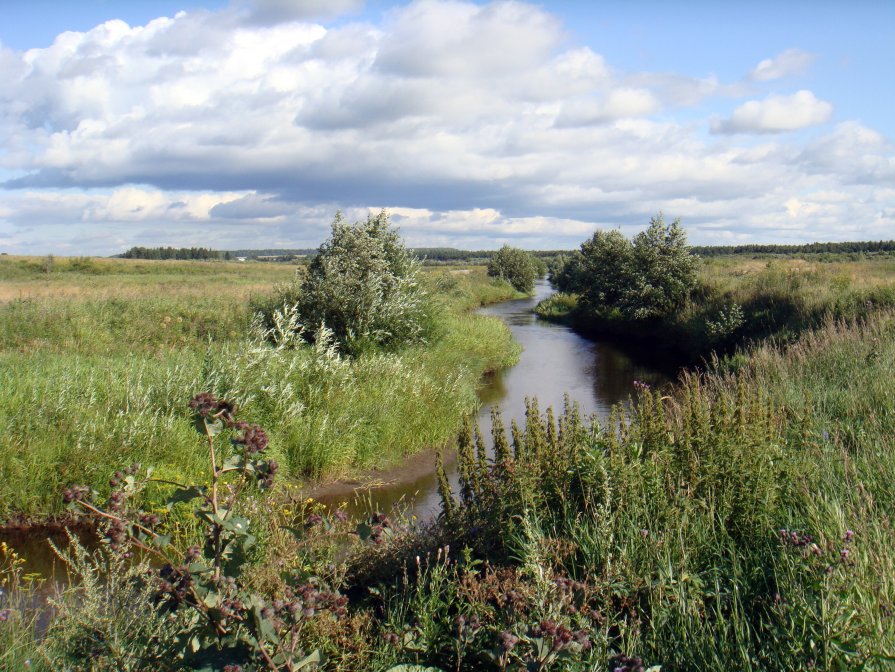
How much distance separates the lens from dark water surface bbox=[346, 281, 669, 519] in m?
10.4

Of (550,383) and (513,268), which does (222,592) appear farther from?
(513,268)

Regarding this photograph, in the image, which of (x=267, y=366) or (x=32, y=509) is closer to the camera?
(x=32, y=509)

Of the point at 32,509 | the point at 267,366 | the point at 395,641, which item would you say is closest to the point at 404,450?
the point at 267,366

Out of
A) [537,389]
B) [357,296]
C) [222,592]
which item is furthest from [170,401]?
[537,389]

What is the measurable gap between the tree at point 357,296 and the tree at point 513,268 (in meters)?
52.6

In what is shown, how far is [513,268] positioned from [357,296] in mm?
55956

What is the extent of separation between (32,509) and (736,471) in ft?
25.5

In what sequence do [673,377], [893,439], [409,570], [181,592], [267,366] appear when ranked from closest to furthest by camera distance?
1. [181,592]
2. [409,570]
3. [893,439]
4. [267,366]
5. [673,377]

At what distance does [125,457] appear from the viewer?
8.65m

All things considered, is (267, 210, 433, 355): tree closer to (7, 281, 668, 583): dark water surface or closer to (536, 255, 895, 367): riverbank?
(7, 281, 668, 583): dark water surface

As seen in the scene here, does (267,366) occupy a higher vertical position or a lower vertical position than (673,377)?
higher

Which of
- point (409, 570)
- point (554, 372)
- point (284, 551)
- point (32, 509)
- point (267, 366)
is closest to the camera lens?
point (284, 551)

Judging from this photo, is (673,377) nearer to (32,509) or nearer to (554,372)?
(554,372)

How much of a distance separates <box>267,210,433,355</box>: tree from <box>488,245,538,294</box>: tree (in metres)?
52.6
